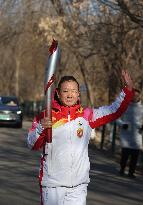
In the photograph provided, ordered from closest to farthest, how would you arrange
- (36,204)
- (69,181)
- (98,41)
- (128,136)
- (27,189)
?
(69,181)
(36,204)
(27,189)
(128,136)
(98,41)

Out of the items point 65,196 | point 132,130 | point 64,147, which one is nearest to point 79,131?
point 64,147

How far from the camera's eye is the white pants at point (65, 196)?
5.85 m

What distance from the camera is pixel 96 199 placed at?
10781 mm

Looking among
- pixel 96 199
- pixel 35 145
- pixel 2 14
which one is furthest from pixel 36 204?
pixel 2 14

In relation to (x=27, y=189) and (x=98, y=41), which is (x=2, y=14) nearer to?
(x=98, y=41)

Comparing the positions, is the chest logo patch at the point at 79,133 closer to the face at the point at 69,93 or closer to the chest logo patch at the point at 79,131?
the chest logo patch at the point at 79,131

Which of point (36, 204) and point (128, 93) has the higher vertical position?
point (128, 93)

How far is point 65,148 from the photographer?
5871 millimetres

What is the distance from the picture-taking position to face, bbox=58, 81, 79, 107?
19.4 feet

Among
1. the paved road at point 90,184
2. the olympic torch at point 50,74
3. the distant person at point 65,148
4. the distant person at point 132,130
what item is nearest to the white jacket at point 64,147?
the distant person at point 65,148

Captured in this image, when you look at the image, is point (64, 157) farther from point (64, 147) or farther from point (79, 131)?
point (79, 131)

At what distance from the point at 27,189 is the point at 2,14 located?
75.9 ft

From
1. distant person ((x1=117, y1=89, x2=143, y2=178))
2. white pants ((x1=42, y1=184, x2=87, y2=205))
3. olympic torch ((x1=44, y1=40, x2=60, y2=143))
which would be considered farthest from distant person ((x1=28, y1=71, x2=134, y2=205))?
distant person ((x1=117, y1=89, x2=143, y2=178))

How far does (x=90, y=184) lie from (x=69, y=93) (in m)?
6.84
